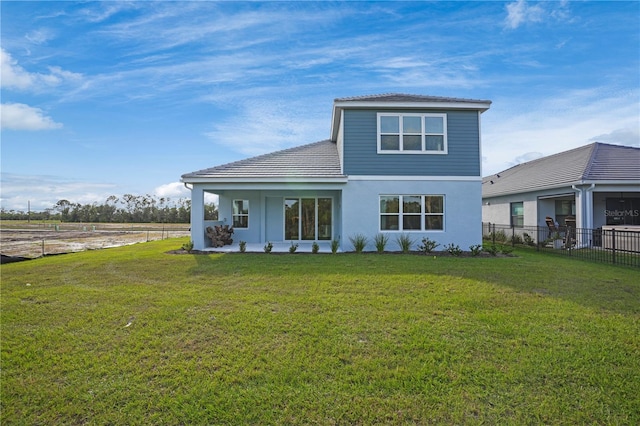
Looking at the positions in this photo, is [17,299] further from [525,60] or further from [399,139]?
[525,60]

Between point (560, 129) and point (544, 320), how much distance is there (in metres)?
16.9

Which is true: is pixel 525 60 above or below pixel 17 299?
above

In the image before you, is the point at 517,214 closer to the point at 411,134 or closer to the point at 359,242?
the point at 411,134

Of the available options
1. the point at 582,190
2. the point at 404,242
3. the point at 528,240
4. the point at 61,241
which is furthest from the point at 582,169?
the point at 61,241

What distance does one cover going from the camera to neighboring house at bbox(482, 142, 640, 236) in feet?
44.9

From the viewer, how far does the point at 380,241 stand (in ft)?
39.2

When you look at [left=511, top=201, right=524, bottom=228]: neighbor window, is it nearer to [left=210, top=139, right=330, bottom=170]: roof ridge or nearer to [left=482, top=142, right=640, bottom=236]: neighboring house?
→ [left=482, top=142, right=640, bottom=236]: neighboring house

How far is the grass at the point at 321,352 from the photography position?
9.61 ft

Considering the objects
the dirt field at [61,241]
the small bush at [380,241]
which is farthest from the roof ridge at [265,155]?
the dirt field at [61,241]

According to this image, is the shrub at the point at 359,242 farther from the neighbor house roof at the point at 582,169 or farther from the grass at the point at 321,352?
the neighbor house roof at the point at 582,169

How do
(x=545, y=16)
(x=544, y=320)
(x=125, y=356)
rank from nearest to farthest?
1. (x=125, y=356)
2. (x=544, y=320)
3. (x=545, y=16)

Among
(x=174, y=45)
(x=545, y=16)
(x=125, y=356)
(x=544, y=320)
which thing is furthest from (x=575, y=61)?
(x=125, y=356)

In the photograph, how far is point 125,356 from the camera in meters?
3.79

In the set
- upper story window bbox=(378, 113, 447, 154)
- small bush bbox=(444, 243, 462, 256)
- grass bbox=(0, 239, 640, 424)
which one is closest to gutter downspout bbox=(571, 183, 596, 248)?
small bush bbox=(444, 243, 462, 256)
